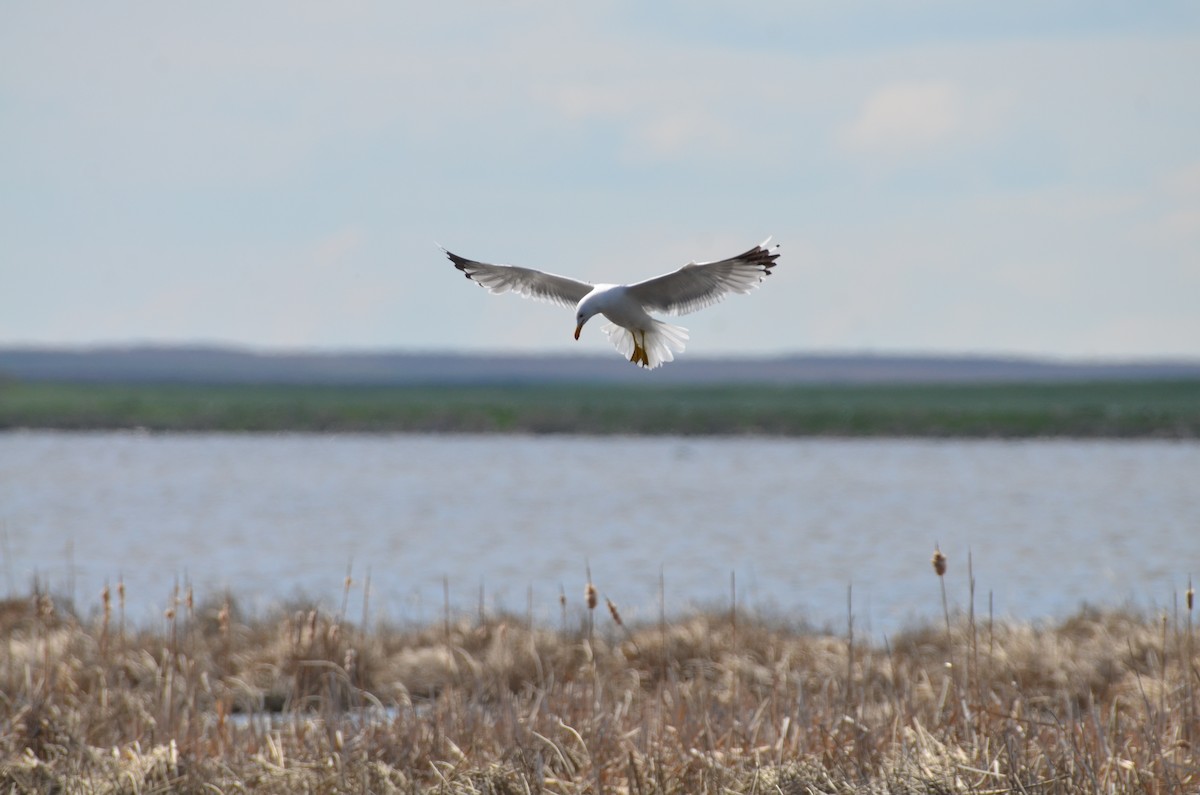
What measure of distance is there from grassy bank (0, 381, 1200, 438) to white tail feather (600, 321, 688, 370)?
73.8 meters

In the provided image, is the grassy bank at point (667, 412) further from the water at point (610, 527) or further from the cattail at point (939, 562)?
the cattail at point (939, 562)

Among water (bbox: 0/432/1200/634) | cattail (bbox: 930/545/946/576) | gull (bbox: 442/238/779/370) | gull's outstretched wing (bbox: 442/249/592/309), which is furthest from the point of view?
water (bbox: 0/432/1200/634)

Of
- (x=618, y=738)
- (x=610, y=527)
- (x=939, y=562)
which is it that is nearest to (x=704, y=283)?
(x=939, y=562)

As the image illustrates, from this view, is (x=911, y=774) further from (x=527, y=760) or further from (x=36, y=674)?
(x=36, y=674)

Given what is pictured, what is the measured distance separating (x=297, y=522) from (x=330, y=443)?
41.7 m

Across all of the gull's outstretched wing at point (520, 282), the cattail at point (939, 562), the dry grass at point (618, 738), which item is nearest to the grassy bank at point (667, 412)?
the dry grass at point (618, 738)

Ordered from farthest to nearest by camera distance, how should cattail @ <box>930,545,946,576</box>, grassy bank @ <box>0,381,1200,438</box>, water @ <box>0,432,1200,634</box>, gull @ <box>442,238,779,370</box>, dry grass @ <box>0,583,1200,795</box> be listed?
grassy bank @ <box>0,381,1200,438</box>, water @ <box>0,432,1200,634</box>, dry grass @ <box>0,583,1200,795</box>, cattail @ <box>930,545,946,576</box>, gull @ <box>442,238,779,370</box>

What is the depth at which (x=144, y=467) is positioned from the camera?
55.5m

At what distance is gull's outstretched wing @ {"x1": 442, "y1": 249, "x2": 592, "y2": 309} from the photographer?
6.02 m

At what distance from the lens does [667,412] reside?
307 feet

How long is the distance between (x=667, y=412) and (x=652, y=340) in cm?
8780

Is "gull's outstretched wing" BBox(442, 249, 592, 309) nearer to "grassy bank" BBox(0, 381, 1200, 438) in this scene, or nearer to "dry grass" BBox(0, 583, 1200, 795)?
"dry grass" BBox(0, 583, 1200, 795)

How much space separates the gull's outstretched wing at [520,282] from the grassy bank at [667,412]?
74029mm

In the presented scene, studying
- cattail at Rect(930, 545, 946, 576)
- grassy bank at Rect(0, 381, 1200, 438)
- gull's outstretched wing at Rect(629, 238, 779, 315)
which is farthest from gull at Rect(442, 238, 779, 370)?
grassy bank at Rect(0, 381, 1200, 438)
